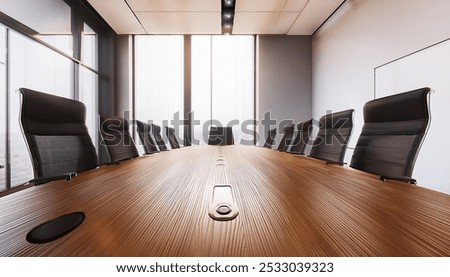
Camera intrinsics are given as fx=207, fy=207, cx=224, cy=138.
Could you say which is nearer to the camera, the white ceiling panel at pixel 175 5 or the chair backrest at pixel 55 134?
the chair backrest at pixel 55 134

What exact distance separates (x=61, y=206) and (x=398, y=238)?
0.81 meters

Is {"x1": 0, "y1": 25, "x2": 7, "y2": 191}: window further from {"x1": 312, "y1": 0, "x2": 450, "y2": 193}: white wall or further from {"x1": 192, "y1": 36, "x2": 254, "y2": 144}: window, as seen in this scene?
{"x1": 312, "y1": 0, "x2": 450, "y2": 193}: white wall

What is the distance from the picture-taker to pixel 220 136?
503 cm

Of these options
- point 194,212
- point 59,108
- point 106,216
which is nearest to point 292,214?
point 194,212

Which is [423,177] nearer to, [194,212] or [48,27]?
[194,212]

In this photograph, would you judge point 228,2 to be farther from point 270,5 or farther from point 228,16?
point 270,5

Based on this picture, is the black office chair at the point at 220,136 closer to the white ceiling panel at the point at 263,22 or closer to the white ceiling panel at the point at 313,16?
the white ceiling panel at the point at 263,22

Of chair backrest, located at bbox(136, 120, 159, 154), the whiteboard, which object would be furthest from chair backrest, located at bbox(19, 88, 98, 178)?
the whiteboard

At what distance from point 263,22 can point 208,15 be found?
1.21m

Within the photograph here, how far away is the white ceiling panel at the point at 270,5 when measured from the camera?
375 cm

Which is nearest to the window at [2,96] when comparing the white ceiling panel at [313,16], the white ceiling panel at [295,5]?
the white ceiling panel at [295,5]

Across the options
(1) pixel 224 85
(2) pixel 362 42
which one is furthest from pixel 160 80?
(2) pixel 362 42

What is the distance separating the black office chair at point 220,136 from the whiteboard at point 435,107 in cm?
333

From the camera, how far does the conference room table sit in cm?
36
